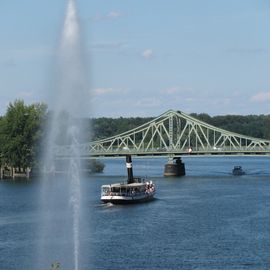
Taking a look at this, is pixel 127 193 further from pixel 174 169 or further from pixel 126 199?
pixel 174 169

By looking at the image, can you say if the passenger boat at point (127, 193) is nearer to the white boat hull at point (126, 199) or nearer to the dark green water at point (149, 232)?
the white boat hull at point (126, 199)

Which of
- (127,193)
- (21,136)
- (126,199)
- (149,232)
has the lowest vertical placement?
(149,232)

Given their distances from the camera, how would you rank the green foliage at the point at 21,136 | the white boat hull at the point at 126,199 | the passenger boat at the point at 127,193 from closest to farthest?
the white boat hull at the point at 126,199
the passenger boat at the point at 127,193
the green foliage at the point at 21,136

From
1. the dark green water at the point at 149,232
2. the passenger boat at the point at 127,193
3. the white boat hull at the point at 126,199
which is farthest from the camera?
the passenger boat at the point at 127,193

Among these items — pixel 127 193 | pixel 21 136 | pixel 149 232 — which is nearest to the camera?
pixel 149 232

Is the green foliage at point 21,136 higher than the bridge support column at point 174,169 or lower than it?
higher

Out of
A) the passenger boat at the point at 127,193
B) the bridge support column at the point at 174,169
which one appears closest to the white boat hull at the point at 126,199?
the passenger boat at the point at 127,193

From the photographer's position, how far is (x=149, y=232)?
6475 centimetres

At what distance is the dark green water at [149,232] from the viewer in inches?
2045

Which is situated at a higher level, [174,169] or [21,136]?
[21,136]

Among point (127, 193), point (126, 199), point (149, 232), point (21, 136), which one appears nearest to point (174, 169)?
point (21, 136)

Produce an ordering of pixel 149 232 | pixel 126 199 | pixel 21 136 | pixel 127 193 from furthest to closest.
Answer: pixel 21 136
pixel 127 193
pixel 126 199
pixel 149 232

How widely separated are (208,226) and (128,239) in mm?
8887

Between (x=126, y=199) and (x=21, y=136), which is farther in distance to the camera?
(x=21, y=136)
